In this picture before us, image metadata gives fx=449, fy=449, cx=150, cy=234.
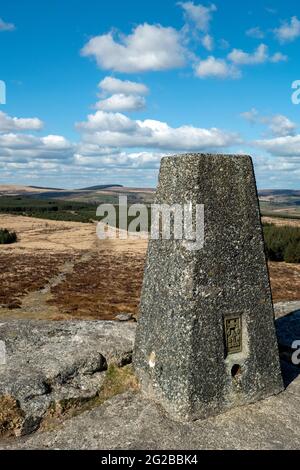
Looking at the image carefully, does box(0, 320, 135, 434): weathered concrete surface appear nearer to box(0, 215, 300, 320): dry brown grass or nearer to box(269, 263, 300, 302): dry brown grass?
box(0, 215, 300, 320): dry brown grass

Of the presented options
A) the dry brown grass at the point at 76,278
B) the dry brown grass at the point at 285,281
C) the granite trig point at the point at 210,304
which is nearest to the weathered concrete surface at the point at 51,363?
the granite trig point at the point at 210,304

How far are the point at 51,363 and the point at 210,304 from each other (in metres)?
3.89

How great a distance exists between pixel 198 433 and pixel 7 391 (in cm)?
388

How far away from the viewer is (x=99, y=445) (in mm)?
8250

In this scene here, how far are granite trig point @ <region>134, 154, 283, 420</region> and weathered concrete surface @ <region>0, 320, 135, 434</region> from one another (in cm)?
120

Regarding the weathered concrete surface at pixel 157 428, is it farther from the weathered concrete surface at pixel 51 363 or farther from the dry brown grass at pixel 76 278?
the dry brown grass at pixel 76 278

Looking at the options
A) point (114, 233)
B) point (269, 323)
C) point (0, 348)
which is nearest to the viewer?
point (269, 323)

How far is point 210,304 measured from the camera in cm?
916

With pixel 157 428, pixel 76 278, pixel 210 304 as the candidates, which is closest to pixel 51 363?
pixel 157 428

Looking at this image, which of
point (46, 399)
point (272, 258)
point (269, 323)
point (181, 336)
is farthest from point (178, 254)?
point (272, 258)

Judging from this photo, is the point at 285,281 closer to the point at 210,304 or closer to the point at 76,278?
the point at 76,278

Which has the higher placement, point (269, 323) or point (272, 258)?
point (269, 323)

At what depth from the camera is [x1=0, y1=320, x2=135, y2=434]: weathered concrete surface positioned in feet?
29.4
